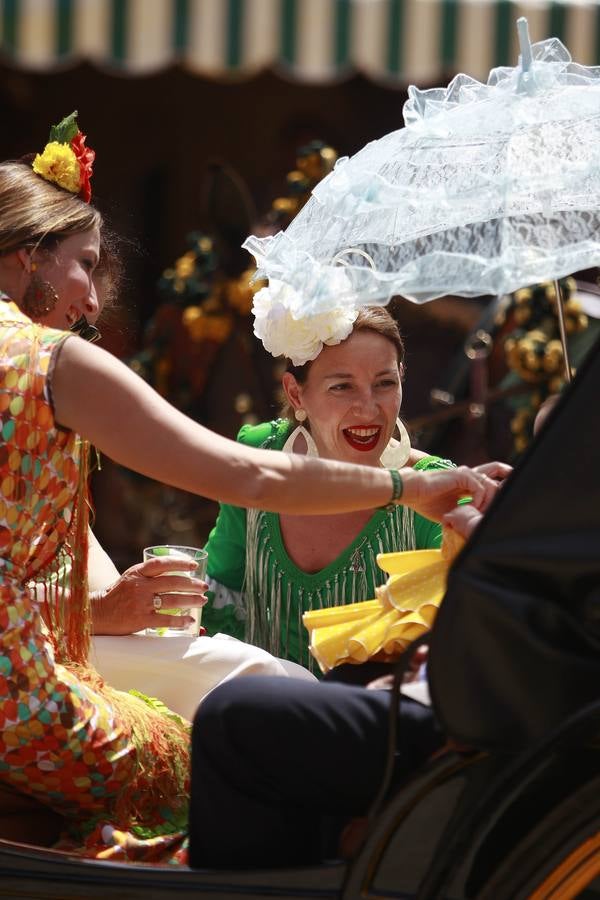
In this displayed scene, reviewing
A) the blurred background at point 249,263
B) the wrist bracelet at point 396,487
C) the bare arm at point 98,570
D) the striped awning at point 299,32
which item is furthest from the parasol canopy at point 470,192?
the striped awning at point 299,32

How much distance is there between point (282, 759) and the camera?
174cm

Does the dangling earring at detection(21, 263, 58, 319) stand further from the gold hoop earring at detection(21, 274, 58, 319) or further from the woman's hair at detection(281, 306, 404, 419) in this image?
the woman's hair at detection(281, 306, 404, 419)

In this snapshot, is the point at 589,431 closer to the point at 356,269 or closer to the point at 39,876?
the point at 356,269

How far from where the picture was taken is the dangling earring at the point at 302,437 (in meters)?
2.78

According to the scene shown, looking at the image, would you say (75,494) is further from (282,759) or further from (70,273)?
(282,759)

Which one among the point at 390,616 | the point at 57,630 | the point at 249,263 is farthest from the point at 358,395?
the point at 249,263

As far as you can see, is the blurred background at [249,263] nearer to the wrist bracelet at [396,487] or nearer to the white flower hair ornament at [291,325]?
the white flower hair ornament at [291,325]

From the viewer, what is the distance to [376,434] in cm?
267

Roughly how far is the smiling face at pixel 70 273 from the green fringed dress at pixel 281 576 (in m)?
0.81

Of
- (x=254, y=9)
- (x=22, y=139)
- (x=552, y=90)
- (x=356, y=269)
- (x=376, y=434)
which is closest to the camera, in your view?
(x=356, y=269)

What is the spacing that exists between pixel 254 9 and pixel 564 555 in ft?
14.7

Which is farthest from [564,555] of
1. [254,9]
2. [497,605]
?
[254,9]

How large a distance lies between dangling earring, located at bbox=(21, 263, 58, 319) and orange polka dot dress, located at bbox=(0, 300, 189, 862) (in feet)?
0.32

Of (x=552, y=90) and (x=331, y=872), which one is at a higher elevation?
(x=552, y=90)
